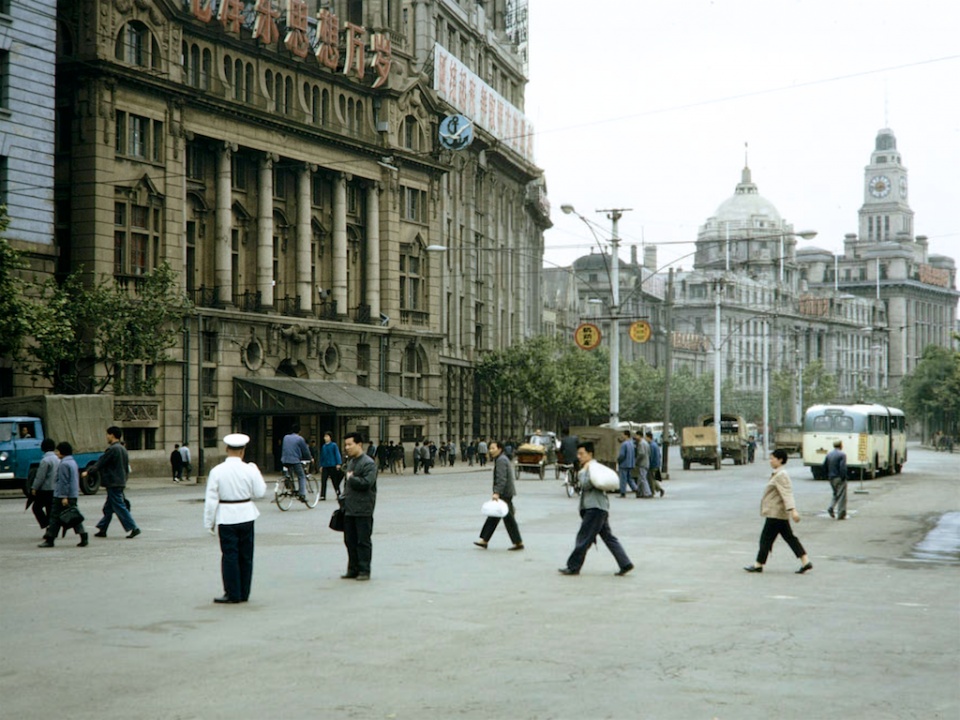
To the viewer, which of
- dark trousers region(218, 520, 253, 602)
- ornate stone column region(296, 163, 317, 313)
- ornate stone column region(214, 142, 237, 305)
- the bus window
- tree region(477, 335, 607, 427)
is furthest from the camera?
tree region(477, 335, 607, 427)

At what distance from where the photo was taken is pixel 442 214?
7288cm

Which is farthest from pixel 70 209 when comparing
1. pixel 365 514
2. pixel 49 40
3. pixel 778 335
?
pixel 778 335

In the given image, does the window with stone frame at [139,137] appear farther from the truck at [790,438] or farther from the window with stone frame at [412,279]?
the truck at [790,438]

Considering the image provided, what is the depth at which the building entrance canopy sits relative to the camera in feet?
174

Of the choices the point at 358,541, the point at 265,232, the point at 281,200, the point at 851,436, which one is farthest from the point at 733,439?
the point at 358,541

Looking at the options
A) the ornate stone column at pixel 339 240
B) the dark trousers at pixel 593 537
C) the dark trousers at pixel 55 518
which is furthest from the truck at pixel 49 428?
the ornate stone column at pixel 339 240

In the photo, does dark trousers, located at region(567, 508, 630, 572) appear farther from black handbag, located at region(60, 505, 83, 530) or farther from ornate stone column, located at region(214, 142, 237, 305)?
ornate stone column, located at region(214, 142, 237, 305)

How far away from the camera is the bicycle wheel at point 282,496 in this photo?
30000 mm

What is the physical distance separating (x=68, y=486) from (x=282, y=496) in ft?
33.2

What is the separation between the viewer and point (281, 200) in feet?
195

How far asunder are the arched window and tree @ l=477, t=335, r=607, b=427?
3373 cm

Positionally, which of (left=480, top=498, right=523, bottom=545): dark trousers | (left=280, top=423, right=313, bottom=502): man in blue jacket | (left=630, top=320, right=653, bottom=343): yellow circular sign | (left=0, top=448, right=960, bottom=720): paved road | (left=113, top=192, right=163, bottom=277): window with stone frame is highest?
(left=113, top=192, right=163, bottom=277): window with stone frame

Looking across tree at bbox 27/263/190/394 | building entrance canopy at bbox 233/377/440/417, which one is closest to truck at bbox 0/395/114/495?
tree at bbox 27/263/190/394

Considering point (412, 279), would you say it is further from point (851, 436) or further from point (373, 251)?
point (851, 436)
